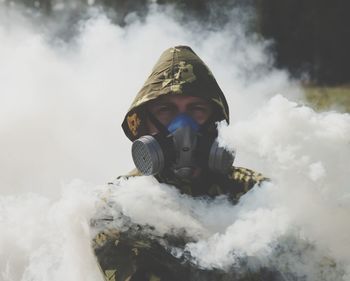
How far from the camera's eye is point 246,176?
3.68m

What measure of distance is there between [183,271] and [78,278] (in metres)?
0.80

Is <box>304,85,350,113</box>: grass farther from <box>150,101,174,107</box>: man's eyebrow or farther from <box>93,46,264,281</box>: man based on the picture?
<box>150,101,174,107</box>: man's eyebrow

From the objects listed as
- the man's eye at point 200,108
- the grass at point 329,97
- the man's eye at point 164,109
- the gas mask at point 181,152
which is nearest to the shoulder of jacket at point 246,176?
the gas mask at point 181,152

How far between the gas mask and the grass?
656 centimetres

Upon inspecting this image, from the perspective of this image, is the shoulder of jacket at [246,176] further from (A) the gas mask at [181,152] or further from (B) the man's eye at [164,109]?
(B) the man's eye at [164,109]

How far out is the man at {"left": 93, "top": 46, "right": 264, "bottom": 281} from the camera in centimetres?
264

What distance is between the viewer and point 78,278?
3.12m

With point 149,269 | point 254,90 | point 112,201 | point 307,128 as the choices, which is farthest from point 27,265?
point 254,90

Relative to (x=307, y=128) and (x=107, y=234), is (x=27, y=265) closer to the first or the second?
(x=107, y=234)

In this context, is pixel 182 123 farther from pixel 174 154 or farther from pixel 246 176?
pixel 246 176

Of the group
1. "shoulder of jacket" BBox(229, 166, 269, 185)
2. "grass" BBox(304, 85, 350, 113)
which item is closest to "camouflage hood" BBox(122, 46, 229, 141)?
"shoulder of jacket" BBox(229, 166, 269, 185)

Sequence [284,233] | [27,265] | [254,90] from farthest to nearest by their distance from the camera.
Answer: [254,90], [27,265], [284,233]

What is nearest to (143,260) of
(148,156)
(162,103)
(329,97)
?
(148,156)

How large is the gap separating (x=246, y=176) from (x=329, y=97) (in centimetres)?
705
